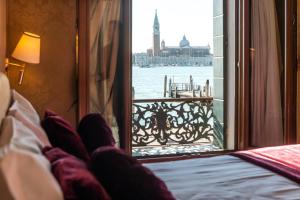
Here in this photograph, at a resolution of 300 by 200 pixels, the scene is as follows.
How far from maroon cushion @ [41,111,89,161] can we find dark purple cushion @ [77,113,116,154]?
0.57 ft

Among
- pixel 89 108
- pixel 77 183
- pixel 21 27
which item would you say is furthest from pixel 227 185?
pixel 21 27

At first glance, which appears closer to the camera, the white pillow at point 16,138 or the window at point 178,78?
the white pillow at point 16,138

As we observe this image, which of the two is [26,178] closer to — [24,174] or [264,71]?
[24,174]

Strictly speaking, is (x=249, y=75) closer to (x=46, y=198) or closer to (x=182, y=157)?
(x=182, y=157)

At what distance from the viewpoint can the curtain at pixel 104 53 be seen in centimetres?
347

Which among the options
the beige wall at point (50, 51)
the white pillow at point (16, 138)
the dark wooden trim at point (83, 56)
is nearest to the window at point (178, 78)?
the dark wooden trim at point (83, 56)

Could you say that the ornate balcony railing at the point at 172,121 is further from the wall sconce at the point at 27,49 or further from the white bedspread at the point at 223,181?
the white bedspread at the point at 223,181

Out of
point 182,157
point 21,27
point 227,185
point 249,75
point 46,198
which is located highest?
point 21,27

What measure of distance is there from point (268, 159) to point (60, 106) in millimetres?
1925

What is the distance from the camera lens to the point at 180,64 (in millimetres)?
4824

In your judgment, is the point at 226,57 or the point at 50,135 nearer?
the point at 50,135

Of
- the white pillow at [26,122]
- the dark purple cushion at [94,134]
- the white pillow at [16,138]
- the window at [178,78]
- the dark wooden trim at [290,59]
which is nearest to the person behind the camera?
the white pillow at [16,138]

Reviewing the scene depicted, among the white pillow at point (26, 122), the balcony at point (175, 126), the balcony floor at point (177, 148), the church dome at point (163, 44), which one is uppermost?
the church dome at point (163, 44)

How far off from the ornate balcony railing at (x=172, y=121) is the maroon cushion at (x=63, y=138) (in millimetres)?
2611
